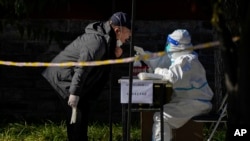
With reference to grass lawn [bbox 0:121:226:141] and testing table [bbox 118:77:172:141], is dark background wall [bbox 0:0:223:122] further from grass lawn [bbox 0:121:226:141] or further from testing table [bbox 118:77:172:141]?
testing table [bbox 118:77:172:141]

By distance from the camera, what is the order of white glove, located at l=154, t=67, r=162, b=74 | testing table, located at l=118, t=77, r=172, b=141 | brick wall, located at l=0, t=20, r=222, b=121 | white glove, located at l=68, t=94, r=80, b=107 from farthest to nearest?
1. brick wall, located at l=0, t=20, r=222, b=121
2. white glove, located at l=154, t=67, r=162, b=74
3. testing table, located at l=118, t=77, r=172, b=141
4. white glove, located at l=68, t=94, r=80, b=107

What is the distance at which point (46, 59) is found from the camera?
988cm

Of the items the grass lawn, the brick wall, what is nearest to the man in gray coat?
the grass lawn

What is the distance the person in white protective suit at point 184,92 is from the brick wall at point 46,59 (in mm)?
2406

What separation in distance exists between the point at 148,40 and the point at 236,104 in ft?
16.8

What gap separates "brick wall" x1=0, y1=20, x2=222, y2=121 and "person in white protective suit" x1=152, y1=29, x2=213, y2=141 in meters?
2.41

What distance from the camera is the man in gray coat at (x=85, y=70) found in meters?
6.87

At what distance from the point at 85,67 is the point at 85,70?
0.03 metres

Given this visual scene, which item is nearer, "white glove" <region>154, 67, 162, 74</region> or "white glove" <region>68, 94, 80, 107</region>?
"white glove" <region>68, 94, 80, 107</region>

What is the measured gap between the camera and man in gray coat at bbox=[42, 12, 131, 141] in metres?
6.87

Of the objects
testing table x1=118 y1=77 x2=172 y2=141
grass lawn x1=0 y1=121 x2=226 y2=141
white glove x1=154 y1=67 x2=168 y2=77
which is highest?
white glove x1=154 y1=67 x2=168 y2=77

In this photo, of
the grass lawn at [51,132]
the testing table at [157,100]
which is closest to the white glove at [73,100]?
the testing table at [157,100]

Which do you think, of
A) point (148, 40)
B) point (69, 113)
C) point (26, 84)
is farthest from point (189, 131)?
point (26, 84)

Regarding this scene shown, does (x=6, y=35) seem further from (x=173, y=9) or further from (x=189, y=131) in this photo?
(x=189, y=131)
